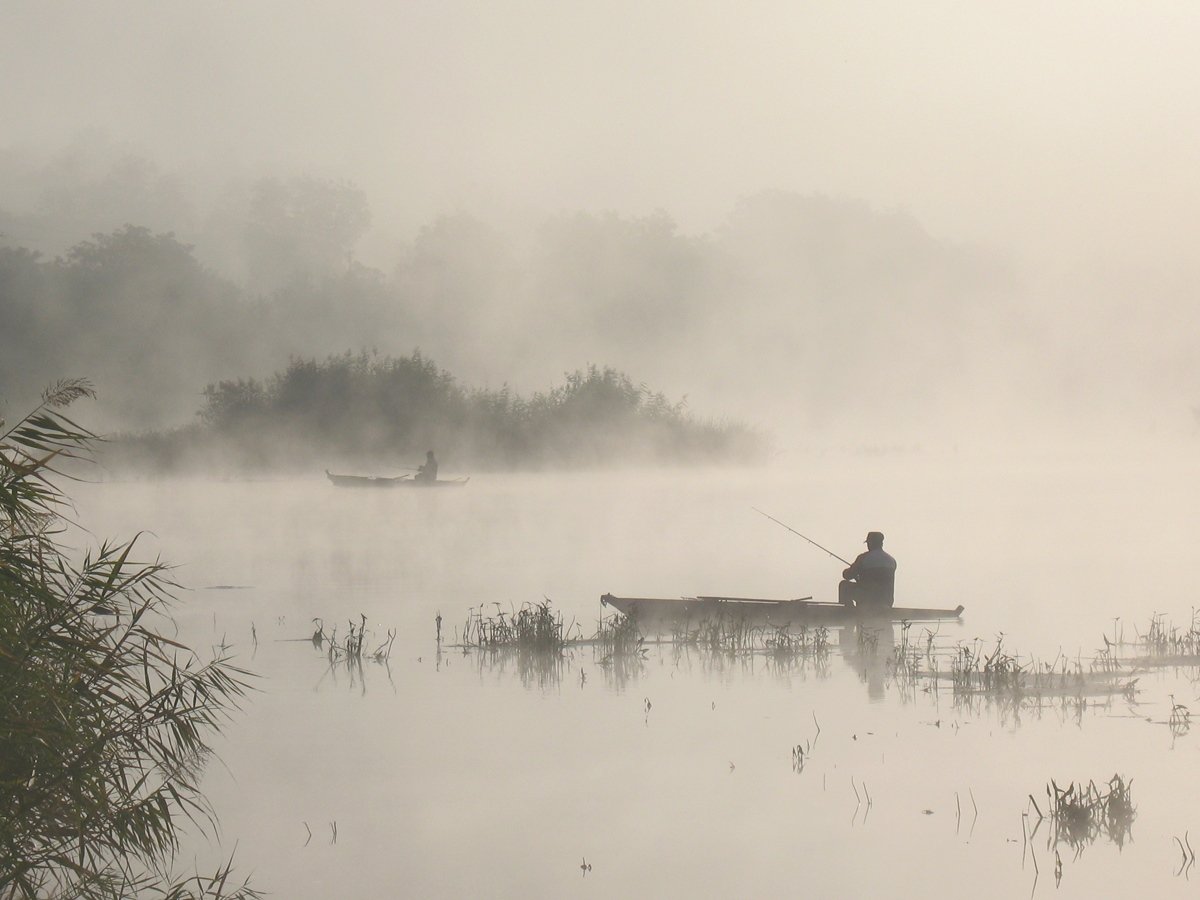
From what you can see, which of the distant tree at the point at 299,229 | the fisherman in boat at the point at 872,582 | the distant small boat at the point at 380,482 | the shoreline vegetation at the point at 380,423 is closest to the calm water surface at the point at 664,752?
the fisherman in boat at the point at 872,582

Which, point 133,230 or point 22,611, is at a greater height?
point 133,230

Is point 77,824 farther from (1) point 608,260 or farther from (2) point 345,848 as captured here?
(1) point 608,260

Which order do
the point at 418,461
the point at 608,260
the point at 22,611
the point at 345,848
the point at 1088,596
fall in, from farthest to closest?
the point at 608,260, the point at 418,461, the point at 1088,596, the point at 345,848, the point at 22,611

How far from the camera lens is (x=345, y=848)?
7957 millimetres

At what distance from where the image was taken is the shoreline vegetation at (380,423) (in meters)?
48.1

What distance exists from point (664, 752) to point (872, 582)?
17.1ft

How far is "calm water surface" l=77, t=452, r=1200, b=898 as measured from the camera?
24.8ft

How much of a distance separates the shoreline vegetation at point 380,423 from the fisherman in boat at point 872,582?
34744mm

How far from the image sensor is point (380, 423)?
49.2m

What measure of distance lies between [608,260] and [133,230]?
28.4m

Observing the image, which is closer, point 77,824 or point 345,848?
point 77,824

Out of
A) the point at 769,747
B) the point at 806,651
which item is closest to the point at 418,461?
the point at 806,651

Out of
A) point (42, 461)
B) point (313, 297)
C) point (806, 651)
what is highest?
point (313, 297)

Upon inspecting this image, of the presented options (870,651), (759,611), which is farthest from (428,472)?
(870,651)
